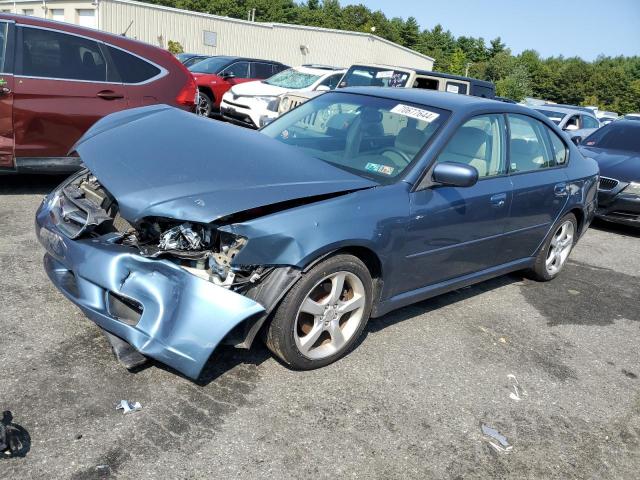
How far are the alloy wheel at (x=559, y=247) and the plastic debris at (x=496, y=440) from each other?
270 centimetres

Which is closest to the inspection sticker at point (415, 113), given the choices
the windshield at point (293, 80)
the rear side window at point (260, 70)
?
the windshield at point (293, 80)

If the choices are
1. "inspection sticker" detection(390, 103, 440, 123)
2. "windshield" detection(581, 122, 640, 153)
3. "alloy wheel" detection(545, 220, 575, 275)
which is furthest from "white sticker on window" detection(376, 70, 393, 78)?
"inspection sticker" detection(390, 103, 440, 123)

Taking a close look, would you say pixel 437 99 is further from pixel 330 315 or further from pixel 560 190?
pixel 330 315

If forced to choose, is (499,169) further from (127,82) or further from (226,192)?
(127,82)

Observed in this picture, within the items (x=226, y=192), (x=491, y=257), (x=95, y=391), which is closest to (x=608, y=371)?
(x=491, y=257)

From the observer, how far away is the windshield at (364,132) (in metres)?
3.71

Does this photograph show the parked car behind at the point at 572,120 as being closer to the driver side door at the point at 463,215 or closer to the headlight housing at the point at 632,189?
the headlight housing at the point at 632,189

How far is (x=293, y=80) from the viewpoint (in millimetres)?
12617

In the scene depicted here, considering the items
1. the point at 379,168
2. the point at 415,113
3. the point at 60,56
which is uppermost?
the point at 415,113

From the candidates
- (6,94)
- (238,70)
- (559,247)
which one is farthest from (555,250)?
(238,70)

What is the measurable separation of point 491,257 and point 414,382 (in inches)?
57.6

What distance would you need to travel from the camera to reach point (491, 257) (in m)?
4.37

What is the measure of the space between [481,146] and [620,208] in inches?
185

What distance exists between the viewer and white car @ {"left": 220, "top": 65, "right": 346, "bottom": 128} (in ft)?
37.7
